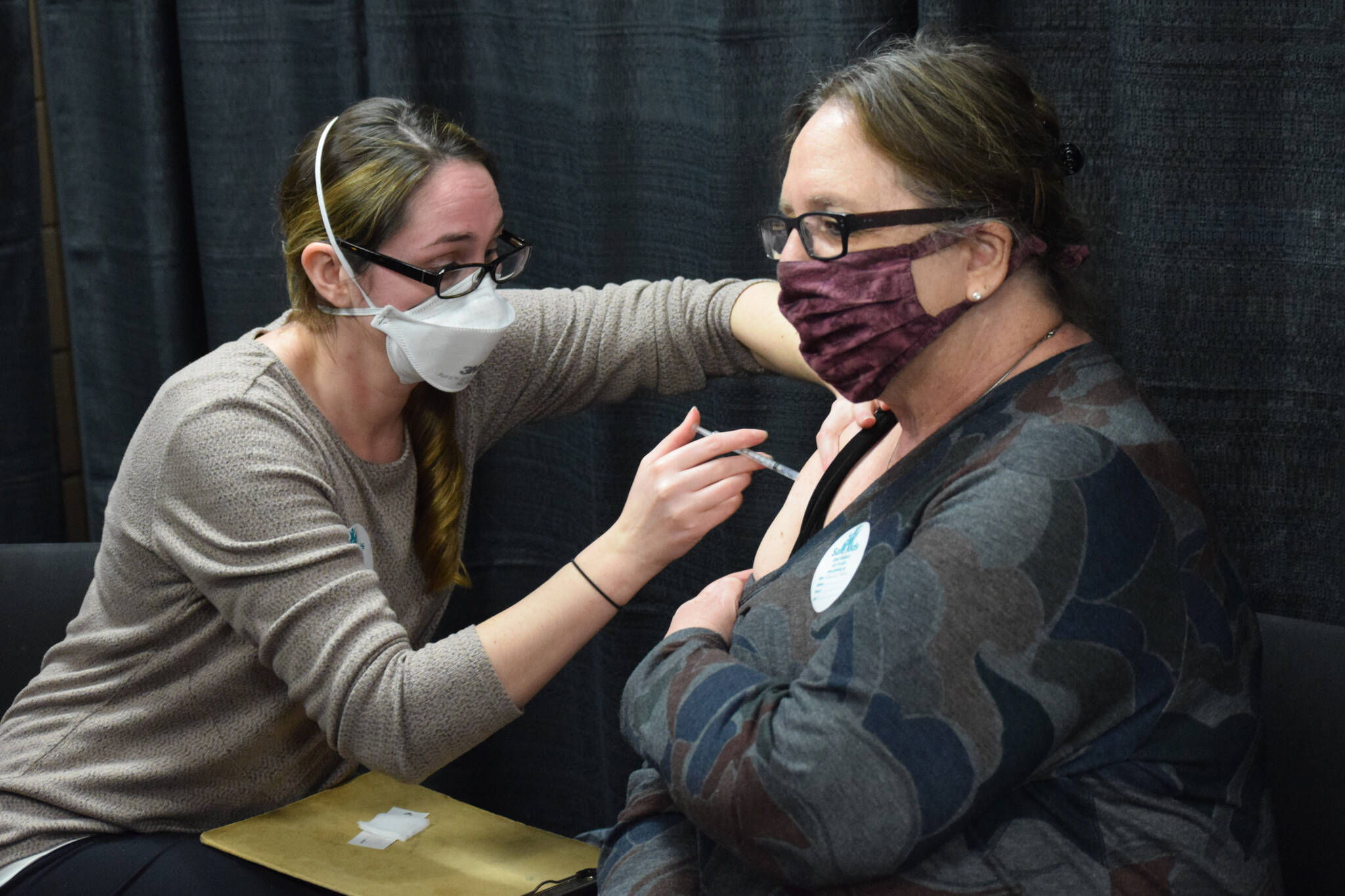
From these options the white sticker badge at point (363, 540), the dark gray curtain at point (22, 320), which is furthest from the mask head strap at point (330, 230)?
the dark gray curtain at point (22, 320)

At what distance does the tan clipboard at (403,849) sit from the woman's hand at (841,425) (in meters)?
0.52

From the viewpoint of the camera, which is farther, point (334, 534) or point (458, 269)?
point (458, 269)

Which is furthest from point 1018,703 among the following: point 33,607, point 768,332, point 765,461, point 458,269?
point 33,607

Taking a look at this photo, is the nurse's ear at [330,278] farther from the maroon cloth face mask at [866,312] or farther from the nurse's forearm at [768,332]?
the maroon cloth face mask at [866,312]

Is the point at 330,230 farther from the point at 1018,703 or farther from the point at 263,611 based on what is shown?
the point at 1018,703

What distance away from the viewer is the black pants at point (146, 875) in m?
1.41

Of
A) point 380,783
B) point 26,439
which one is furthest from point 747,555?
point 26,439

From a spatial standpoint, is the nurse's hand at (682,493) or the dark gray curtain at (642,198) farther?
the dark gray curtain at (642,198)

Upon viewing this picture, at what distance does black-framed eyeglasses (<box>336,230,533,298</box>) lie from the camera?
1489 millimetres

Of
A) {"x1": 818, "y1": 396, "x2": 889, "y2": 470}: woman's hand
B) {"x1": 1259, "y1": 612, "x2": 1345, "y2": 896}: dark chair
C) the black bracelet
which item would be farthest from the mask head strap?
{"x1": 1259, "y1": 612, "x2": 1345, "y2": 896}: dark chair

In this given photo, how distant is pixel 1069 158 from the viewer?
120cm

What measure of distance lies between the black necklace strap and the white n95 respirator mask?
0.46m

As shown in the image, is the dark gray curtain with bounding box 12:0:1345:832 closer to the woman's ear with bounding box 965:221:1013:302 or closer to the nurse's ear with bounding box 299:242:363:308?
the woman's ear with bounding box 965:221:1013:302

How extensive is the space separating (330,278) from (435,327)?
5.5 inches
